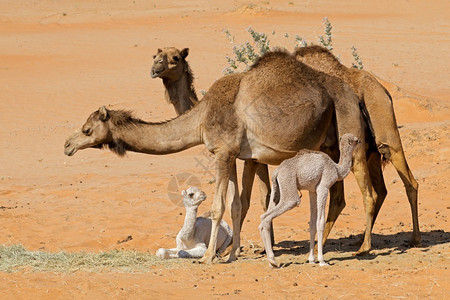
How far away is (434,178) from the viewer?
1395 cm

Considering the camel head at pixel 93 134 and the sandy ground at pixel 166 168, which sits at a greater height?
the camel head at pixel 93 134

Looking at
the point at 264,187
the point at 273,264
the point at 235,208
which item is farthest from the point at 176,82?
the point at 273,264

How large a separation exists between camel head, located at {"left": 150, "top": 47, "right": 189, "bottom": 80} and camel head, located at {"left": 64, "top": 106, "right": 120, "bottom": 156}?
2335mm

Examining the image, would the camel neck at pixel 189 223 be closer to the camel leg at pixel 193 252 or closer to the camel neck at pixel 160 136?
the camel leg at pixel 193 252

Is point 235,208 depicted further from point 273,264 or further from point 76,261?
point 76,261

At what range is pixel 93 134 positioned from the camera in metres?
9.11

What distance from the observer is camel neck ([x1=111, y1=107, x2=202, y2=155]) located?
9211 millimetres

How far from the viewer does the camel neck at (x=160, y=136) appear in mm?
9211

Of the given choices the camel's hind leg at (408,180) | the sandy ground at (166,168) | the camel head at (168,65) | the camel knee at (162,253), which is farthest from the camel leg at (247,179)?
the camel head at (168,65)

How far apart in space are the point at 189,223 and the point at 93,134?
5.23 feet

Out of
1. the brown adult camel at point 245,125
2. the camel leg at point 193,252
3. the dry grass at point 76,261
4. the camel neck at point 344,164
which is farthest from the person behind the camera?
the camel leg at point 193,252

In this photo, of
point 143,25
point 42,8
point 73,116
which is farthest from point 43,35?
point 73,116

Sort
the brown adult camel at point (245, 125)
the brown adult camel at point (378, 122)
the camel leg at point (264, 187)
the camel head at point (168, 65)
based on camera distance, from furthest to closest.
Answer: the camel head at point (168, 65) < the camel leg at point (264, 187) < the brown adult camel at point (378, 122) < the brown adult camel at point (245, 125)

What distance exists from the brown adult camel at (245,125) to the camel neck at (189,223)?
0.38m
